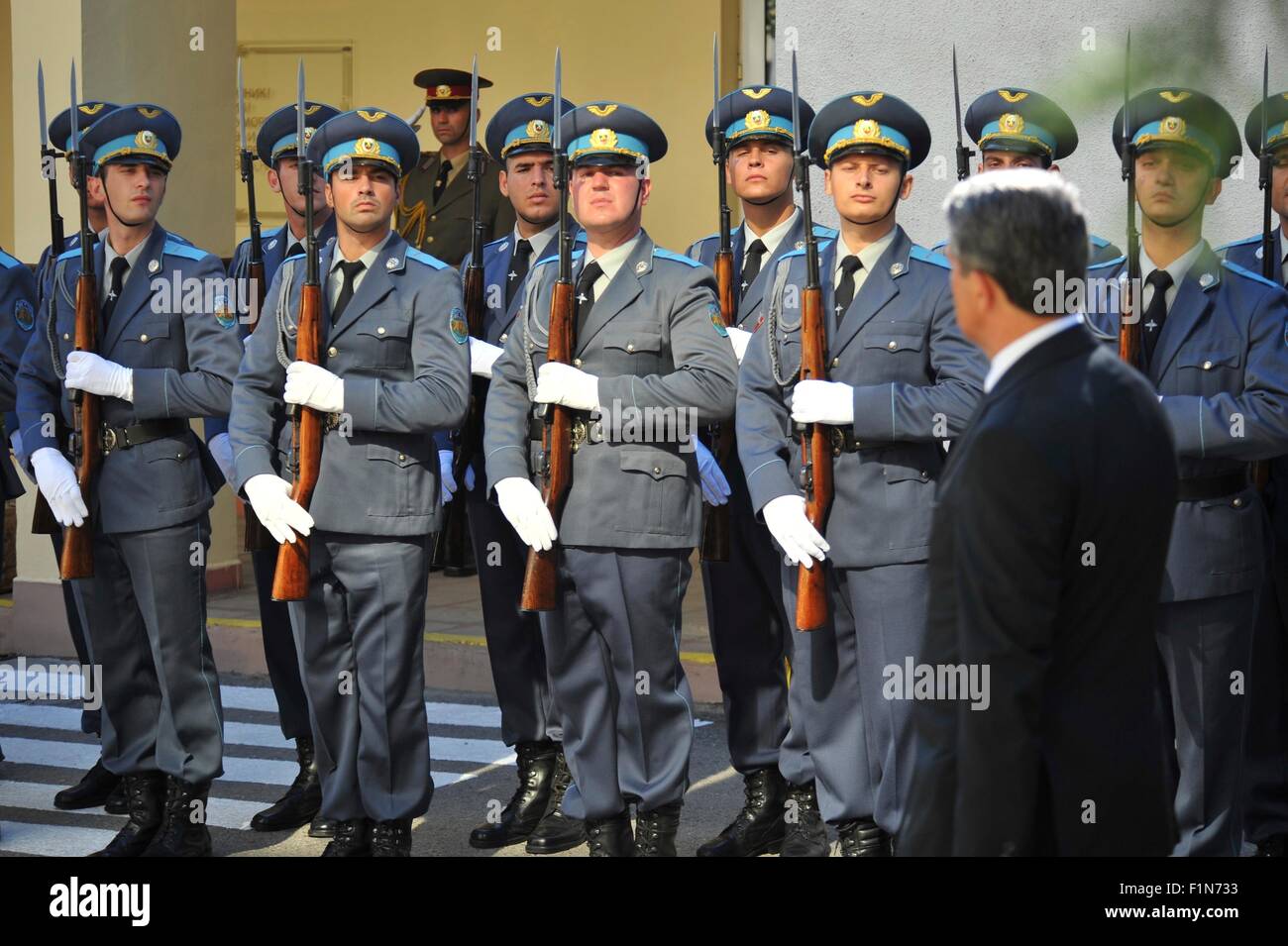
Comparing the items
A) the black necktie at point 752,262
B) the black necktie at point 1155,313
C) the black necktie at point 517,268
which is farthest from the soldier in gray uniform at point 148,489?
the black necktie at point 1155,313

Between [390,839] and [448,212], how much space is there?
15.3 ft

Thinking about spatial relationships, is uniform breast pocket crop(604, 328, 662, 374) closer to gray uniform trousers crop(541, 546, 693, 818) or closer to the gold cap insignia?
gray uniform trousers crop(541, 546, 693, 818)

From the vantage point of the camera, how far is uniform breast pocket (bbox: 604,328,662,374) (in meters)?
4.60

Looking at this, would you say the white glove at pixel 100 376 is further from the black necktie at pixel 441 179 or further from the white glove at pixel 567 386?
the black necktie at pixel 441 179

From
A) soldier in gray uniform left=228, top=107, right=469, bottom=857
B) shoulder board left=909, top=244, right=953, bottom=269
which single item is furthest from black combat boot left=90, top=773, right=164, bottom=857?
shoulder board left=909, top=244, right=953, bottom=269

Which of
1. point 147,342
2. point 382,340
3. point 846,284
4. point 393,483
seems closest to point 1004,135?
point 846,284

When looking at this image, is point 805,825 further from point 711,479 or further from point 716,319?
point 716,319

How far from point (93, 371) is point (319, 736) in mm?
1260

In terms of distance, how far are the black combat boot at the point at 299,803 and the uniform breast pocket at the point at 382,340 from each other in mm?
1353

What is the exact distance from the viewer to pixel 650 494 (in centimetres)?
450

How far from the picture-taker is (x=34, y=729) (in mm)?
6793

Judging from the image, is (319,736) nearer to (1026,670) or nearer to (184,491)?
(184,491)

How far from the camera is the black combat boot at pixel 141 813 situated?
486 centimetres

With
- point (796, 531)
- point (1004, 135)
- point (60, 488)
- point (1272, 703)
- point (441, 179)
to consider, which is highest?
point (441, 179)
